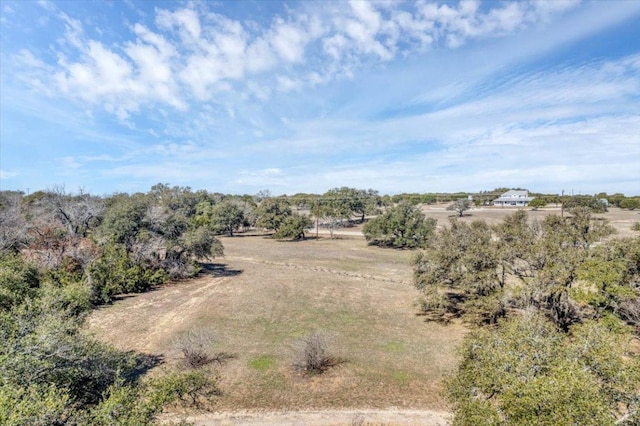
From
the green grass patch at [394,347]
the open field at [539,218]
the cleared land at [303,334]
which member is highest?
the open field at [539,218]

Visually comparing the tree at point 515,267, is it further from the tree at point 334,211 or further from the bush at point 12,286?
the tree at point 334,211

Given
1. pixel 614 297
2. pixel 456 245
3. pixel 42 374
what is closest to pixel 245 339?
pixel 42 374

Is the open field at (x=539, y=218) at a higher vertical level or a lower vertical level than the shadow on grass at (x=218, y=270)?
higher

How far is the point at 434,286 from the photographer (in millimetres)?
20938

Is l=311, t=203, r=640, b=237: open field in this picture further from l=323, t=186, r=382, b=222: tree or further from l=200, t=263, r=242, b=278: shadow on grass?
l=200, t=263, r=242, b=278: shadow on grass

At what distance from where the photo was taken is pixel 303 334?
19266mm

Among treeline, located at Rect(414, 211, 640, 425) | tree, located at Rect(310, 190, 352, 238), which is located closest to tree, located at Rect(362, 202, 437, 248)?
tree, located at Rect(310, 190, 352, 238)

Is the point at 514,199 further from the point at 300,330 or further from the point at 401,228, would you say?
the point at 300,330

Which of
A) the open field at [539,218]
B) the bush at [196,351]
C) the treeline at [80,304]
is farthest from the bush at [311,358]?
the open field at [539,218]

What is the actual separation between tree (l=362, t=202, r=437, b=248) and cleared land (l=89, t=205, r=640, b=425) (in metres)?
14.0

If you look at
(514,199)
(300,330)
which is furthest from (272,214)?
(514,199)

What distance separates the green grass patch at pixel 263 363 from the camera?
50.8 feet

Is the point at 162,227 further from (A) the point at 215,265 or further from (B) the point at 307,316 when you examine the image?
(B) the point at 307,316

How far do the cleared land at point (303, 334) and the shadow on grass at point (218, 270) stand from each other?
0.38 feet
